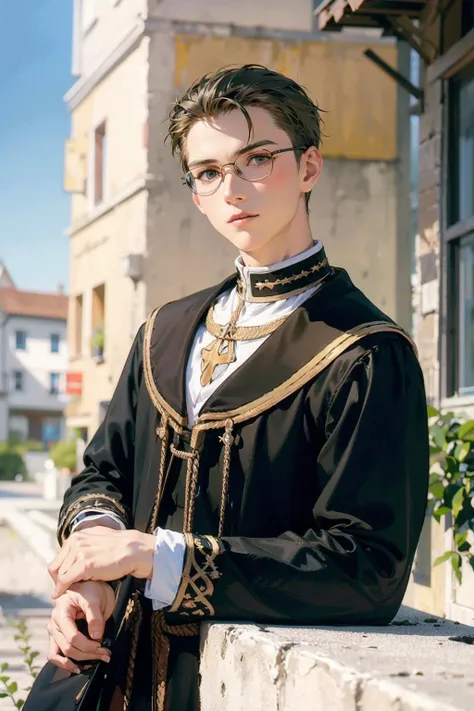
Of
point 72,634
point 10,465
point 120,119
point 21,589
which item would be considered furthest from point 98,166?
point 10,465

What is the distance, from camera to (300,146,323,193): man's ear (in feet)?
8.61

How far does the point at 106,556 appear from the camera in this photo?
7.35 ft

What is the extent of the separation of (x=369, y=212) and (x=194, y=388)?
515 inches

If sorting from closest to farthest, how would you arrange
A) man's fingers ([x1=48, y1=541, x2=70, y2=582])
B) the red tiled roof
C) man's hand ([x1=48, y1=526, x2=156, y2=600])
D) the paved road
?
man's hand ([x1=48, y1=526, x2=156, y2=600]), man's fingers ([x1=48, y1=541, x2=70, y2=582]), the paved road, the red tiled roof

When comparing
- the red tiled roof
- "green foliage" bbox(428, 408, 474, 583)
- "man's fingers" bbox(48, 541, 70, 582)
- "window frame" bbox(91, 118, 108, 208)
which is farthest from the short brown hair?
the red tiled roof

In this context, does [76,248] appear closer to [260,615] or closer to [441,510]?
[441,510]

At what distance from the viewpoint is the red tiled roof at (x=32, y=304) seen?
63719 millimetres

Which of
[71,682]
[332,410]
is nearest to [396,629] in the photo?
[332,410]

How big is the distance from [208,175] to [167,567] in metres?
0.93

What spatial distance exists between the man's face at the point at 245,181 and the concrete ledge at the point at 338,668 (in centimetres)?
93

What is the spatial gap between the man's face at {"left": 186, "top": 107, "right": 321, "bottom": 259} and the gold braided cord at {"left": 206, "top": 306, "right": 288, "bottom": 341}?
0.19m

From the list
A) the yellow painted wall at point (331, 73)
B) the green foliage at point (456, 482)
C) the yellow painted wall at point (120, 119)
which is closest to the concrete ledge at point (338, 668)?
the green foliage at point (456, 482)

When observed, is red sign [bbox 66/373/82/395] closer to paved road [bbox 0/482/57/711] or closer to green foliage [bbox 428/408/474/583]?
paved road [bbox 0/482/57/711]

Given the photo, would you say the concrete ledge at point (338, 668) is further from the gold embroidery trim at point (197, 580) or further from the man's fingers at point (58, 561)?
the man's fingers at point (58, 561)
